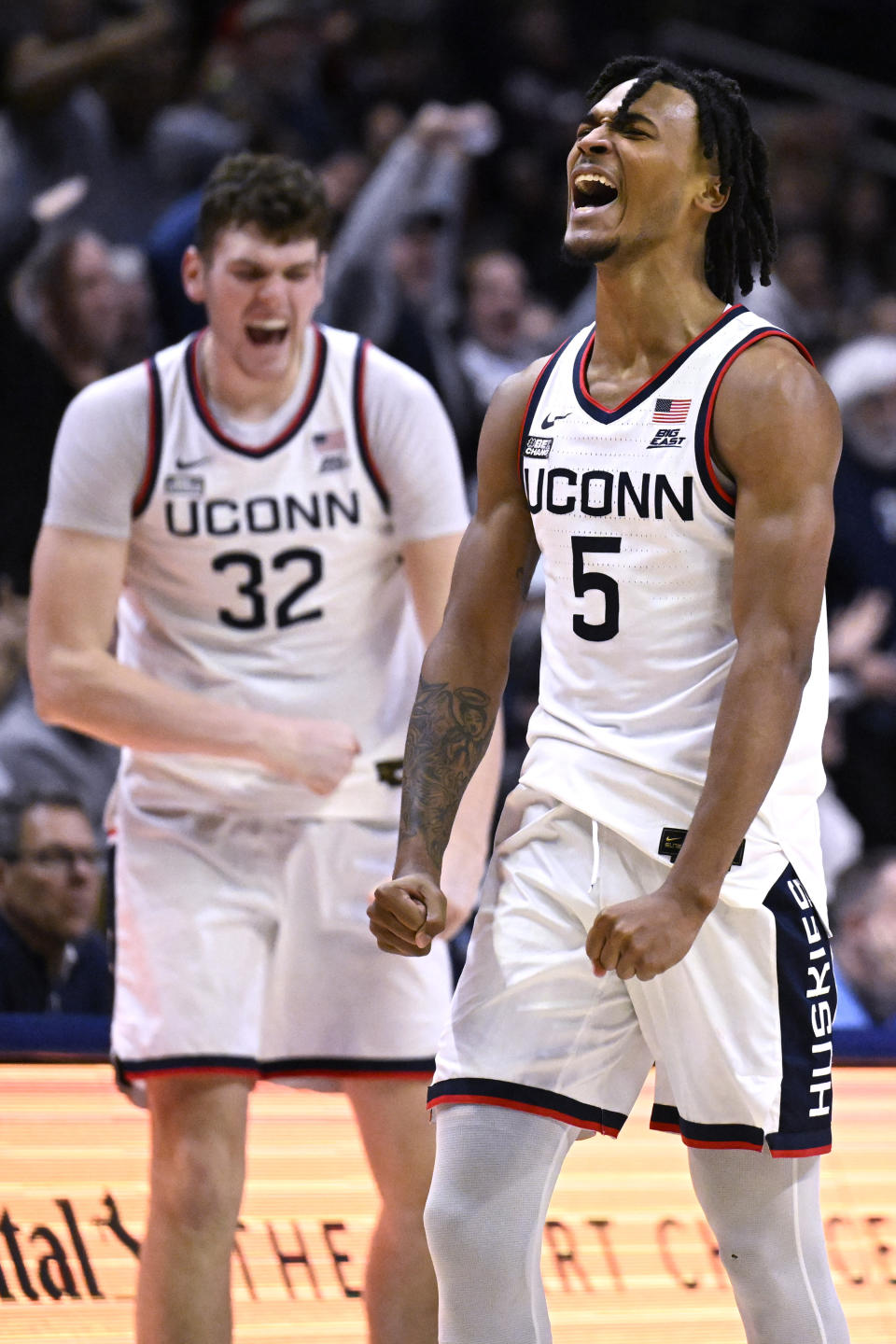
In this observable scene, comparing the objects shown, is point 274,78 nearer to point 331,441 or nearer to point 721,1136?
point 331,441

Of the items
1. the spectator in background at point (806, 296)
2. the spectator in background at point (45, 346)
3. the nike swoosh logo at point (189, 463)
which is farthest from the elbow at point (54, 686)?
the spectator in background at point (806, 296)

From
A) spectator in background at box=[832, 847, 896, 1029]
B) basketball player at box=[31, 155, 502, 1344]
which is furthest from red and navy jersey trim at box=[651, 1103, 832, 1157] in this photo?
spectator in background at box=[832, 847, 896, 1029]

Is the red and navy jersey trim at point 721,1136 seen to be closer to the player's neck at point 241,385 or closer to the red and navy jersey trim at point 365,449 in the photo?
the red and navy jersey trim at point 365,449

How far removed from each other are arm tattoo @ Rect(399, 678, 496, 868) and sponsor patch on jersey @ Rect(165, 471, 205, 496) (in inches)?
35.1

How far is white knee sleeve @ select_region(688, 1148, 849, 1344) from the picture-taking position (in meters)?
2.39

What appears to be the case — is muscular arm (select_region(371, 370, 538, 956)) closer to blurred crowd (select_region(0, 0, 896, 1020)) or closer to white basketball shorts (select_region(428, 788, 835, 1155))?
white basketball shorts (select_region(428, 788, 835, 1155))

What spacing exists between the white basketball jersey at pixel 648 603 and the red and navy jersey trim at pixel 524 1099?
37cm

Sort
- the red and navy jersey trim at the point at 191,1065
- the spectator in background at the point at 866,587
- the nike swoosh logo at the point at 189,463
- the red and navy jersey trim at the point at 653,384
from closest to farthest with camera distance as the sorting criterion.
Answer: the red and navy jersey trim at the point at 653,384, the red and navy jersey trim at the point at 191,1065, the nike swoosh logo at the point at 189,463, the spectator in background at the point at 866,587

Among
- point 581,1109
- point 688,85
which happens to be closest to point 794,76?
point 688,85

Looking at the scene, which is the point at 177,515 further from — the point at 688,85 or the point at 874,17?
the point at 874,17

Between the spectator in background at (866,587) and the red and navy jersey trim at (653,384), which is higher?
the red and navy jersey trim at (653,384)

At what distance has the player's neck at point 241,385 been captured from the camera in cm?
347

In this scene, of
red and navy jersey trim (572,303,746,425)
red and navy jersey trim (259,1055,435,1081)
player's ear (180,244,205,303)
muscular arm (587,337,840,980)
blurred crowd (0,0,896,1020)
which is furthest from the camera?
→ blurred crowd (0,0,896,1020)

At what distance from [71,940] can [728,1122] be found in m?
2.55
